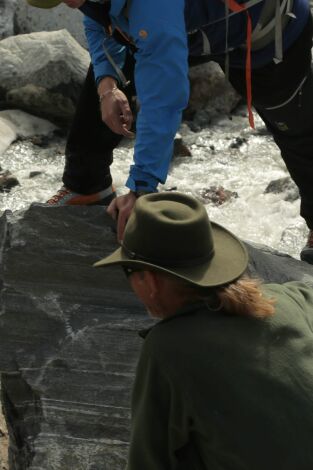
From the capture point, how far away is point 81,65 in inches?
356

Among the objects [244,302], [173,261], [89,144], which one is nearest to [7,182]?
[89,144]

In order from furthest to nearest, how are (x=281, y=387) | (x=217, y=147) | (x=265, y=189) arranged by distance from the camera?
(x=217, y=147) → (x=265, y=189) → (x=281, y=387)

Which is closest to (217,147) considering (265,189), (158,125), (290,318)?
(265,189)

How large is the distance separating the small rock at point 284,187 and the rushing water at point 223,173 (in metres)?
0.07

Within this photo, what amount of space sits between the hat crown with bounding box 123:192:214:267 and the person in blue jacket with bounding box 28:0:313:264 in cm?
114

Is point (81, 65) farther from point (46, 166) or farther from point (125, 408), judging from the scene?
point (125, 408)

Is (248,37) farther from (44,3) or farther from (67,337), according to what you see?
(67,337)

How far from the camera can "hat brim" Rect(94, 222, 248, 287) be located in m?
2.40

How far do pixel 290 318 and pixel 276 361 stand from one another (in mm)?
180

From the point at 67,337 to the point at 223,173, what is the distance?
4.48 m

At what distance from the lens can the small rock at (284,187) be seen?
24.1ft

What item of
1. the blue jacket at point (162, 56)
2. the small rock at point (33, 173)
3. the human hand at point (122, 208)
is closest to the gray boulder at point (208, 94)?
the small rock at point (33, 173)

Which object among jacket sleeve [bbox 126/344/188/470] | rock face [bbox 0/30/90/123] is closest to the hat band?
jacket sleeve [bbox 126/344/188/470]

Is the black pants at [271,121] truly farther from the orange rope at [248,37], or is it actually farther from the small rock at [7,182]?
the small rock at [7,182]
